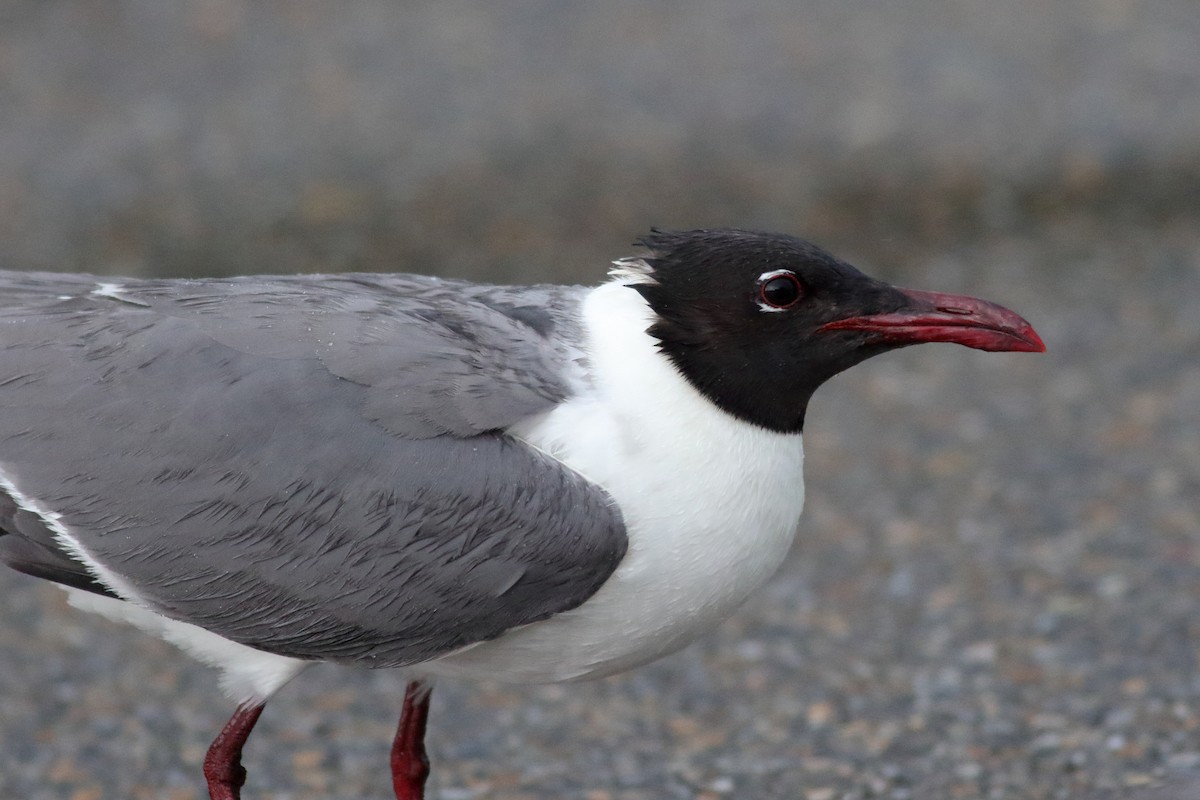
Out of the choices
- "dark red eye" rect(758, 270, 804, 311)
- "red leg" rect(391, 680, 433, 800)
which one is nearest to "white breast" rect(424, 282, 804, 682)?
"dark red eye" rect(758, 270, 804, 311)

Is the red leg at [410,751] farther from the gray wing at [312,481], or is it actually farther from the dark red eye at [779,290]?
the dark red eye at [779,290]

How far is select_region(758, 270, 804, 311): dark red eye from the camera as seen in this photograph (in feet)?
11.5

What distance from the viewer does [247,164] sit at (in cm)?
893

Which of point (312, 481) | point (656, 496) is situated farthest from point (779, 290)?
point (312, 481)

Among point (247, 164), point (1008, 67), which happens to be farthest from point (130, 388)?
point (1008, 67)

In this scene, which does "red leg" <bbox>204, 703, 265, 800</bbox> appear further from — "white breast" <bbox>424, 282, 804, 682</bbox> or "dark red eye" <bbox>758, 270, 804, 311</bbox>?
"dark red eye" <bbox>758, 270, 804, 311</bbox>

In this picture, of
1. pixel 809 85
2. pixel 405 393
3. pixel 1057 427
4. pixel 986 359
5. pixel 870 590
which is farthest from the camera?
pixel 809 85

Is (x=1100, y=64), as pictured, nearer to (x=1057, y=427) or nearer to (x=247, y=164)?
(x=1057, y=427)

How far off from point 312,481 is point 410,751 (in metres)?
1.13

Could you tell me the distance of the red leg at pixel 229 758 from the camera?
3.79 m

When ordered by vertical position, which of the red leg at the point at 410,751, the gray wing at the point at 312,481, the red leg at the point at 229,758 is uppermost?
the gray wing at the point at 312,481

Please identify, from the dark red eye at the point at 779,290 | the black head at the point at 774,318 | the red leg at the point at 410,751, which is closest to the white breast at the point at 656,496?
the black head at the point at 774,318

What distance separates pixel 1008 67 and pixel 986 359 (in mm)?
2976

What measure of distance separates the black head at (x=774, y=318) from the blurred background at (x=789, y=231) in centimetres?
154
